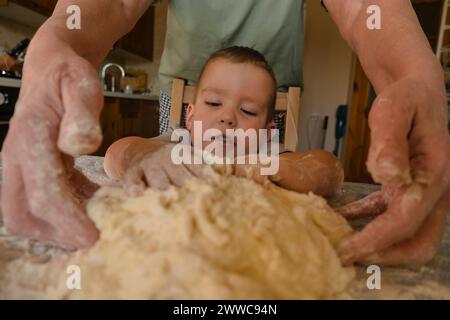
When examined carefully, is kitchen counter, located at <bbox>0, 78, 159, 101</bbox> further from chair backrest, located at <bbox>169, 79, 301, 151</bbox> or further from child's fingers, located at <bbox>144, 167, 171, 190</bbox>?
child's fingers, located at <bbox>144, 167, 171, 190</bbox>

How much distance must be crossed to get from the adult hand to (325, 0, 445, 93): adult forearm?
61 mm

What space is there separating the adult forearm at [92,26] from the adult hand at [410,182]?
45 centimetres

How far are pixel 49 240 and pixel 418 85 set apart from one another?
0.53 m

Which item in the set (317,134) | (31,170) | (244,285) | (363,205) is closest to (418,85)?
(363,205)

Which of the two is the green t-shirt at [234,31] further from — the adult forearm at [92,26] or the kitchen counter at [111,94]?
the kitchen counter at [111,94]

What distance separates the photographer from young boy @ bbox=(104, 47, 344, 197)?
20.8 inches

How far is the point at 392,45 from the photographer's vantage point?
23.5 inches

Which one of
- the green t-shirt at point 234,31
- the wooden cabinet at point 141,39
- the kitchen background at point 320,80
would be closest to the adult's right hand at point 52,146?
the green t-shirt at point 234,31

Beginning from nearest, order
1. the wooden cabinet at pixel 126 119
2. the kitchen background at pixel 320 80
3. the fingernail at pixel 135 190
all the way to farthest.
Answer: the fingernail at pixel 135 190 < the wooden cabinet at pixel 126 119 < the kitchen background at pixel 320 80

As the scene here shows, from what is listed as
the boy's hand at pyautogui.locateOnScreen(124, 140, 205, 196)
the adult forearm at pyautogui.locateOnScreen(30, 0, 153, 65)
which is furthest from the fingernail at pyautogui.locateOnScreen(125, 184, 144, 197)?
the adult forearm at pyautogui.locateOnScreen(30, 0, 153, 65)

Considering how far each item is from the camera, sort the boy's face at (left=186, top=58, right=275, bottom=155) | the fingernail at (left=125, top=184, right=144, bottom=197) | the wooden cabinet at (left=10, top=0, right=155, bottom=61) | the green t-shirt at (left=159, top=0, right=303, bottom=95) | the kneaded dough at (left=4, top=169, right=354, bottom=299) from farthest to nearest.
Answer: the wooden cabinet at (left=10, top=0, right=155, bottom=61) < the green t-shirt at (left=159, top=0, right=303, bottom=95) < the boy's face at (left=186, top=58, right=275, bottom=155) < the fingernail at (left=125, top=184, right=144, bottom=197) < the kneaded dough at (left=4, top=169, right=354, bottom=299)

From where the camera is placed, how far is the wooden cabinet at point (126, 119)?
2.27 metres

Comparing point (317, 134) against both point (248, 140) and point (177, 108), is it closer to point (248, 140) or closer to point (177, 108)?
point (177, 108)

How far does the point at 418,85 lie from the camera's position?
18.5 inches
